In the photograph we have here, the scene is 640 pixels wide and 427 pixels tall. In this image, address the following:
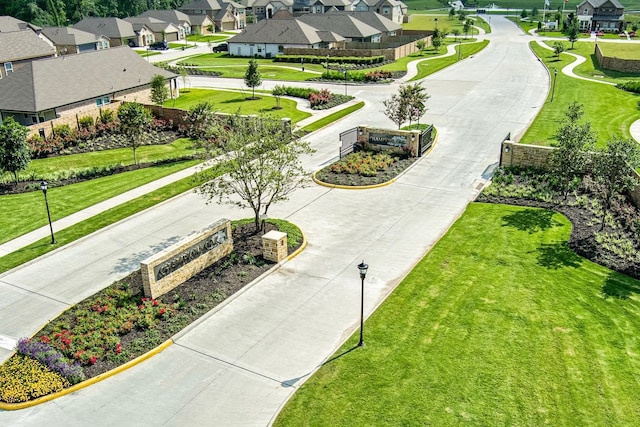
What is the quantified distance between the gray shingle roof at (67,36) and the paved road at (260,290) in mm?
72034

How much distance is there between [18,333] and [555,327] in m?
17.1

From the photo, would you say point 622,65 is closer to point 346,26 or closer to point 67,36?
point 346,26

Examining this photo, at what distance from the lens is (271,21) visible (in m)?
83.6

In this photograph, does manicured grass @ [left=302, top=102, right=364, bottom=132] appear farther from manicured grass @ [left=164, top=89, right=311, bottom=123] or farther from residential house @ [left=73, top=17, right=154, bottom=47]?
residential house @ [left=73, top=17, right=154, bottom=47]

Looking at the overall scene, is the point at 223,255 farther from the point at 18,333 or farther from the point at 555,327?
the point at 555,327

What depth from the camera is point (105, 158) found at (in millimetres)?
36875

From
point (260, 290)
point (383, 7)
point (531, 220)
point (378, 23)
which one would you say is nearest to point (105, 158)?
point (260, 290)

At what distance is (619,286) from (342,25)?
71.7 m

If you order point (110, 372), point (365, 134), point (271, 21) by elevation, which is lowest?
point (110, 372)

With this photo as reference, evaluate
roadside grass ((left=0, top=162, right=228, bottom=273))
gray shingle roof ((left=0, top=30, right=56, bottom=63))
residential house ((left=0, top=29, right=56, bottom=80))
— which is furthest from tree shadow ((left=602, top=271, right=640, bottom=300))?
gray shingle roof ((left=0, top=30, right=56, bottom=63))

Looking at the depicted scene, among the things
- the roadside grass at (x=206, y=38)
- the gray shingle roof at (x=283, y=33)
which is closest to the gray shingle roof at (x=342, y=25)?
the gray shingle roof at (x=283, y=33)

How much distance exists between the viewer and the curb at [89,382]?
48.6 feet

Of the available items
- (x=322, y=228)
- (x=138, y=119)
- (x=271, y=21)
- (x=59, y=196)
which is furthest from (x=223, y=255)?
(x=271, y=21)

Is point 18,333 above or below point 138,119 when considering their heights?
below
